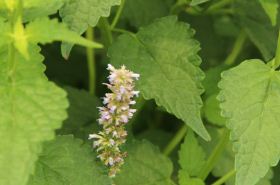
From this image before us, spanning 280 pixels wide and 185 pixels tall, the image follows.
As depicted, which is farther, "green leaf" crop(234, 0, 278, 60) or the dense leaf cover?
"green leaf" crop(234, 0, 278, 60)

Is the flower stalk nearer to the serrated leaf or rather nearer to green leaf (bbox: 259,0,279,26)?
the serrated leaf

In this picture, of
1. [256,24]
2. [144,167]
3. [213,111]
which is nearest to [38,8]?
[144,167]

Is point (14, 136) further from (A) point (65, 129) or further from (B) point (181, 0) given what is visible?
(B) point (181, 0)

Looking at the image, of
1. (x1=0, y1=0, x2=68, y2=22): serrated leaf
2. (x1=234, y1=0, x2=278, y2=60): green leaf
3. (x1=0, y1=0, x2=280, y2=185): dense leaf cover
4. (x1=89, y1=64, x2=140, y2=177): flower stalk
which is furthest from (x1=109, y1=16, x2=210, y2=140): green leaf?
(x1=234, y1=0, x2=278, y2=60): green leaf

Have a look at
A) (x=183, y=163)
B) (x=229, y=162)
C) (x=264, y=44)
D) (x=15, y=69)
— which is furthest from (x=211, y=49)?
(x=15, y=69)

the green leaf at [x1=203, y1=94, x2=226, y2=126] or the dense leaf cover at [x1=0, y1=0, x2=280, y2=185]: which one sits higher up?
the dense leaf cover at [x1=0, y1=0, x2=280, y2=185]

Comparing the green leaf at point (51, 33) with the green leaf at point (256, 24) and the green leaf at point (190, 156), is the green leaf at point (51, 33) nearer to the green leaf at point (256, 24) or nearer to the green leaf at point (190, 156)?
→ the green leaf at point (190, 156)

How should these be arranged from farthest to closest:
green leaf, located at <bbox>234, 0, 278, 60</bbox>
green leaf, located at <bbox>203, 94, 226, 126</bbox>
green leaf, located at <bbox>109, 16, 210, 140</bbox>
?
green leaf, located at <bbox>234, 0, 278, 60</bbox> < green leaf, located at <bbox>203, 94, 226, 126</bbox> < green leaf, located at <bbox>109, 16, 210, 140</bbox>

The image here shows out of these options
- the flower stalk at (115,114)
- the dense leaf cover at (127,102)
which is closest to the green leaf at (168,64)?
the dense leaf cover at (127,102)
